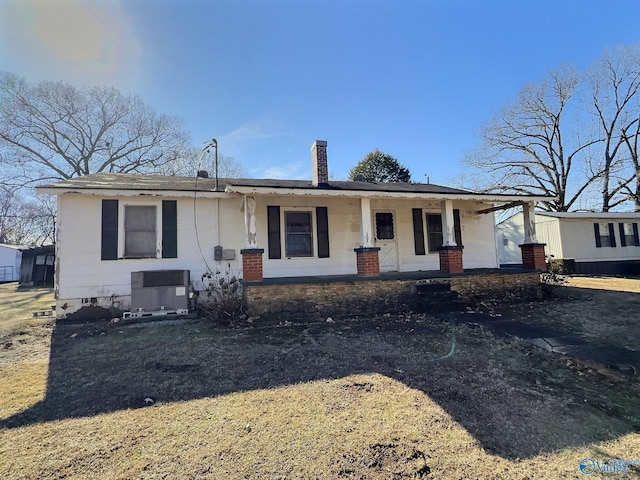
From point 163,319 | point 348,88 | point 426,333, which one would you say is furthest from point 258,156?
point 426,333

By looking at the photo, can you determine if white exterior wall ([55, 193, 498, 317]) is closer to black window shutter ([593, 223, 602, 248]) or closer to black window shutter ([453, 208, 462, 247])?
black window shutter ([453, 208, 462, 247])

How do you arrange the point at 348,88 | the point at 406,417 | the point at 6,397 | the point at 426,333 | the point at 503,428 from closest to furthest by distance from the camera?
1. the point at 503,428
2. the point at 406,417
3. the point at 6,397
4. the point at 426,333
5. the point at 348,88

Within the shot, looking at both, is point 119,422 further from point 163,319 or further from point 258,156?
point 258,156

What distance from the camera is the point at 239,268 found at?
8.44 m

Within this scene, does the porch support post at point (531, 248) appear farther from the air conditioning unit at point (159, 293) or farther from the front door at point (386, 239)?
the air conditioning unit at point (159, 293)

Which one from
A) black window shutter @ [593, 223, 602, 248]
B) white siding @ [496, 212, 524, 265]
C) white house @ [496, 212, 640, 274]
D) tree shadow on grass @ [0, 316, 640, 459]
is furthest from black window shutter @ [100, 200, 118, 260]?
black window shutter @ [593, 223, 602, 248]

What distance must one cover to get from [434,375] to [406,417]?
1.10 meters

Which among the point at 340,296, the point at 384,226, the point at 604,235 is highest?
the point at 384,226

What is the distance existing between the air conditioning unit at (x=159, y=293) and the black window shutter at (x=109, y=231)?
3.30 ft

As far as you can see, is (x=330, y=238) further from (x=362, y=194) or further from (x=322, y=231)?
(x=362, y=194)

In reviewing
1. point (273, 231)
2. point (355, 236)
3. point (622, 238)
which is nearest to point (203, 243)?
point (273, 231)

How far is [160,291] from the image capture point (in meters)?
7.16

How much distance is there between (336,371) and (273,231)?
17.7ft

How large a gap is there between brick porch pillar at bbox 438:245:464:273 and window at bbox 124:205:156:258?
24.3 feet
